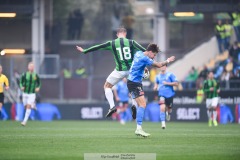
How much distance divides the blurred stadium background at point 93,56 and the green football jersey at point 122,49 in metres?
16.5

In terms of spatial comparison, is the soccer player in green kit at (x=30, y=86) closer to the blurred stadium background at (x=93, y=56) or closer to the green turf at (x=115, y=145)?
the blurred stadium background at (x=93, y=56)

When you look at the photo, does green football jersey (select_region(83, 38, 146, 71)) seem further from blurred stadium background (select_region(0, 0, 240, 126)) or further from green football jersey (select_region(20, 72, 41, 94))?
blurred stadium background (select_region(0, 0, 240, 126))

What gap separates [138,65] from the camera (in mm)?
21609

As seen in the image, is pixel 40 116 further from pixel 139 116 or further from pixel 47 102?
pixel 139 116

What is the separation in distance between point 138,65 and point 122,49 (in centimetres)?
156

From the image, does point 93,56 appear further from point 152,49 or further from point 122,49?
point 152,49

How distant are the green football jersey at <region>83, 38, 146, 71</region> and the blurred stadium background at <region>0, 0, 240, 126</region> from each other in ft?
54.3

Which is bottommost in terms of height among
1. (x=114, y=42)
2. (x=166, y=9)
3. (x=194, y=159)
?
(x=194, y=159)

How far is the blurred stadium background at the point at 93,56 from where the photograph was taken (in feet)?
134

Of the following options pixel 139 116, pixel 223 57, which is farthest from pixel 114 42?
pixel 223 57

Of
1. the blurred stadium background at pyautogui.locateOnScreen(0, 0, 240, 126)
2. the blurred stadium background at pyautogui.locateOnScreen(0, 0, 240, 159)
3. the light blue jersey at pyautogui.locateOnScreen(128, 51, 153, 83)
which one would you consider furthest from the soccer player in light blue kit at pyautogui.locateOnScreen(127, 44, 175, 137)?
the blurred stadium background at pyautogui.locateOnScreen(0, 0, 240, 126)

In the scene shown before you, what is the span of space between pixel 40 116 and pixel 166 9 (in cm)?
1022

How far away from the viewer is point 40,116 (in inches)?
1609

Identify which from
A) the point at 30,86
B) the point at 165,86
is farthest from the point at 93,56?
the point at 165,86
